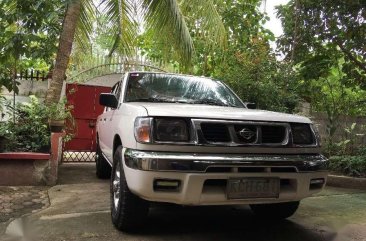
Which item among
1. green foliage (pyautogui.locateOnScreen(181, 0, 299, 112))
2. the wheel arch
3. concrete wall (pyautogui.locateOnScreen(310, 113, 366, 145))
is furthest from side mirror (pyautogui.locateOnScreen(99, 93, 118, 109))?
concrete wall (pyautogui.locateOnScreen(310, 113, 366, 145))

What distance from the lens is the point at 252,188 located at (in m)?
3.59

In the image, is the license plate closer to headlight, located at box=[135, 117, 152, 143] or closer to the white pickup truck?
the white pickup truck

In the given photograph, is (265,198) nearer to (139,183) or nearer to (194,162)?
(194,162)

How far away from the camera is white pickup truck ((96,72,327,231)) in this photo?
11.2 ft

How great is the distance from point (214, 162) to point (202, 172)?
0.14 metres

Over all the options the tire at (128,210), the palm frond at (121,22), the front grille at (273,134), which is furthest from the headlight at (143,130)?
the palm frond at (121,22)

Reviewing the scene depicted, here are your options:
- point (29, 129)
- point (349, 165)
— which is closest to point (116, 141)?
point (29, 129)

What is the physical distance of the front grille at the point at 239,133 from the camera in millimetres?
3636

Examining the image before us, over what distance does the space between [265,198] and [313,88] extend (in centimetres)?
697

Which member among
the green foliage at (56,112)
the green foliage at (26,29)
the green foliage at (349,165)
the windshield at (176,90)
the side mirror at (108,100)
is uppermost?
the green foliage at (26,29)

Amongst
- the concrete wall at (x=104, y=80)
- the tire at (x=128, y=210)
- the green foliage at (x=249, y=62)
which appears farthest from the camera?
the concrete wall at (x=104, y=80)

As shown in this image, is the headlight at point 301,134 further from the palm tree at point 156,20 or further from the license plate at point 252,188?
the palm tree at point 156,20

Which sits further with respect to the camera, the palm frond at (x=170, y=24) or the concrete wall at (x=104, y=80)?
the concrete wall at (x=104, y=80)

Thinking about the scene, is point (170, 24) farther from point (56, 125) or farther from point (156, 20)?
point (56, 125)
